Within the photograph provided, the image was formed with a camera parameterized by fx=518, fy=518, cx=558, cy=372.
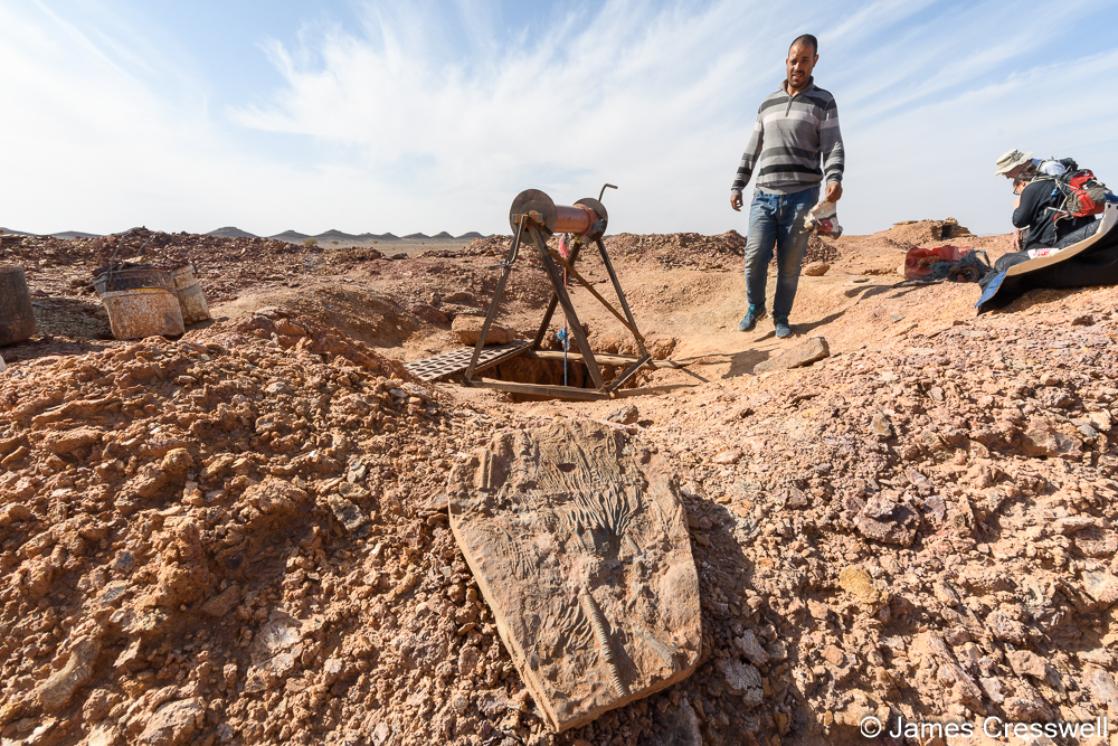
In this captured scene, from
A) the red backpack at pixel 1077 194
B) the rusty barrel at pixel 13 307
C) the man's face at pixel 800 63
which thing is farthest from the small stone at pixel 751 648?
the rusty barrel at pixel 13 307

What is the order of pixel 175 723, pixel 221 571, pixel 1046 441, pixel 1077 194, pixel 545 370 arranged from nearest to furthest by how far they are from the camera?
pixel 175 723 → pixel 221 571 → pixel 1046 441 → pixel 1077 194 → pixel 545 370

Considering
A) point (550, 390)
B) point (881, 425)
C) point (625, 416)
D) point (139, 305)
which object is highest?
point (139, 305)

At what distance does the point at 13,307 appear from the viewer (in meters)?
3.86

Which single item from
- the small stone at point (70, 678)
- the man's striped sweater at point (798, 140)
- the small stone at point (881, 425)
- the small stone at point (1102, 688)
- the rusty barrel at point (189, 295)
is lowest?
the small stone at point (1102, 688)

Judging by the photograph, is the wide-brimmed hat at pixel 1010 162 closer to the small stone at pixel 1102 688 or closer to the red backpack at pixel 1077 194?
the red backpack at pixel 1077 194

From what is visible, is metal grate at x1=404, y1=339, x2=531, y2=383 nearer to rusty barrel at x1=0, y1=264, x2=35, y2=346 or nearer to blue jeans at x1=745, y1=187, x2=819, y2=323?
blue jeans at x1=745, y1=187, x2=819, y2=323

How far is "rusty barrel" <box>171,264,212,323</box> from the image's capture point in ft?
16.3

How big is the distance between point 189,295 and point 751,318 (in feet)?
18.0

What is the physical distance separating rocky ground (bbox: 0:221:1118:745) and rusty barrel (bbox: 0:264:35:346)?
2424mm

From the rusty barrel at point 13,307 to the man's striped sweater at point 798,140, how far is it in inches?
228

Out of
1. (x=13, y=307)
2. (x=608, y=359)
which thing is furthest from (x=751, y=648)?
(x=13, y=307)

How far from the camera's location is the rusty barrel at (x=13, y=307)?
12.5ft

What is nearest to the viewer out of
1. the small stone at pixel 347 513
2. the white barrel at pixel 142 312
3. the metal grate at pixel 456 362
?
the small stone at pixel 347 513

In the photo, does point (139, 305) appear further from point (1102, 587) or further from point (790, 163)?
point (1102, 587)
